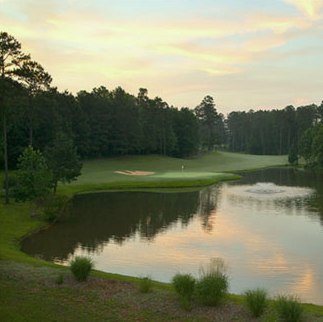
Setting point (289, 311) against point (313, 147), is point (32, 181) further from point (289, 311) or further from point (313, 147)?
point (313, 147)

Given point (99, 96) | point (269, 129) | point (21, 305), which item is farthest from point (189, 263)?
point (269, 129)

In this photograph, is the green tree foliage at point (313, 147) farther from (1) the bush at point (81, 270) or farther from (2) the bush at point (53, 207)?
(1) the bush at point (81, 270)

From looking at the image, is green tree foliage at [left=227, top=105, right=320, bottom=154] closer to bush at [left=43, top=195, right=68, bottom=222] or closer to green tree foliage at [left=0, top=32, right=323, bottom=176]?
green tree foliage at [left=0, top=32, right=323, bottom=176]

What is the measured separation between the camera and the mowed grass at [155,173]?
221 ft

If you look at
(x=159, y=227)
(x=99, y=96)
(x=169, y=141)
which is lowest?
(x=159, y=227)

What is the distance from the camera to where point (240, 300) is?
18203 mm

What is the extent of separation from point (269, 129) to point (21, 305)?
568ft

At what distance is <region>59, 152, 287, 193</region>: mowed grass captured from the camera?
2650 inches

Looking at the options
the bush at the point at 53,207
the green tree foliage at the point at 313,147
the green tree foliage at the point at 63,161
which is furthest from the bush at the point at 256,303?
the green tree foliage at the point at 313,147

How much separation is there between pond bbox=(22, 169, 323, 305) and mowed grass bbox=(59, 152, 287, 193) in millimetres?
8975

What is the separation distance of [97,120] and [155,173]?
24.1 meters

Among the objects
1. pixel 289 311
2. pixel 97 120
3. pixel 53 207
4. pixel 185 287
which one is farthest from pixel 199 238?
pixel 97 120

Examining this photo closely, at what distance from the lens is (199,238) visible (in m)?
34.1

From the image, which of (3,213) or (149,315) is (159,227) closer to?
(3,213)
